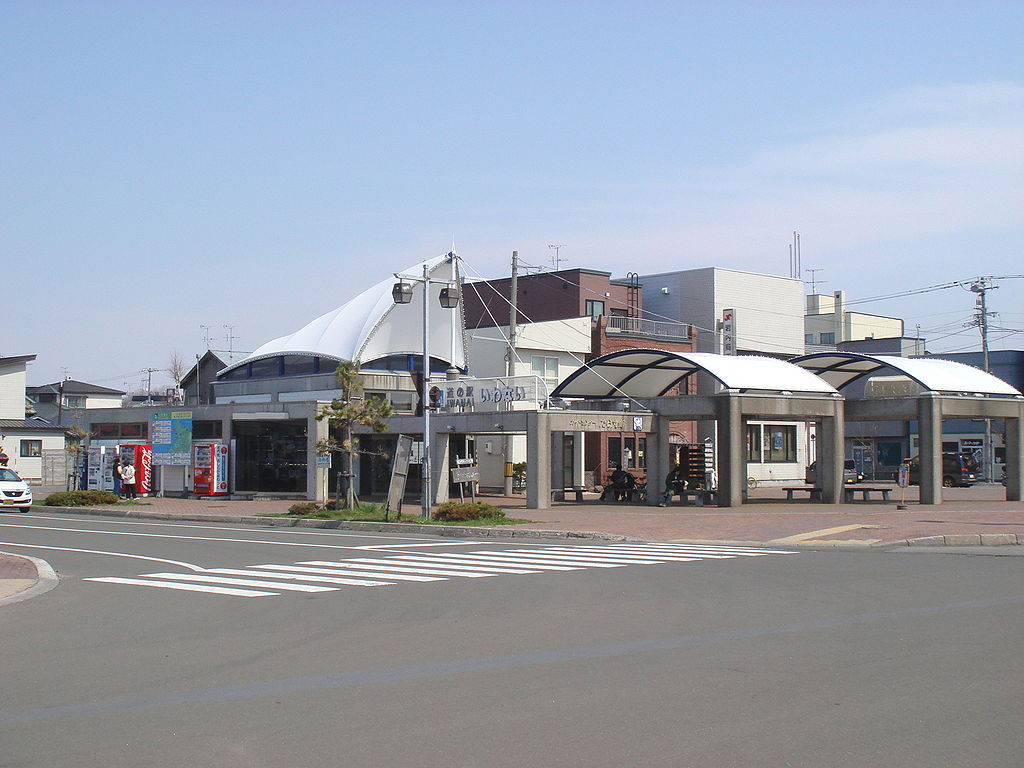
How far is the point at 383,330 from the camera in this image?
50.4 metres

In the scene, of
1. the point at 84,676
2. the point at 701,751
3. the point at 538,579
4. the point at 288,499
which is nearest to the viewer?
the point at 701,751

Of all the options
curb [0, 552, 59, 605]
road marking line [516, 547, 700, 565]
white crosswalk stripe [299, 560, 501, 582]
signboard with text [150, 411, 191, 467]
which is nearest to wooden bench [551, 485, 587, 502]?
signboard with text [150, 411, 191, 467]

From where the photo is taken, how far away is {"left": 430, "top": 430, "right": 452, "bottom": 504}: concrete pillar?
3709 cm

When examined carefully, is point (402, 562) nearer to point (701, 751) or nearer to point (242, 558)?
point (242, 558)

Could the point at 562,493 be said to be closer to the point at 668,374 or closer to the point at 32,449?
the point at 668,374

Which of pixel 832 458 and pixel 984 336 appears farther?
pixel 984 336

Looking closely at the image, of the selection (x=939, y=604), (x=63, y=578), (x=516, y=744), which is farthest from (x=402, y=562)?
(x=516, y=744)

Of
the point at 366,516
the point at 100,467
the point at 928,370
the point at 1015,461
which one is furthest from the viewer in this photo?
the point at 100,467

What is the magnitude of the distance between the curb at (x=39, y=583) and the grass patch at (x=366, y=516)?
10.7 metres

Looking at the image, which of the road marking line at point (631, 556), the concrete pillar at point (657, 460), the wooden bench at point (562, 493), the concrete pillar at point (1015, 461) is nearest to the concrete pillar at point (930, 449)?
the concrete pillar at point (1015, 461)

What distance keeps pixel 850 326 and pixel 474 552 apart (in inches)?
3062

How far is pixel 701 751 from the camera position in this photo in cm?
651

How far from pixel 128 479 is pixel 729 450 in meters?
21.8

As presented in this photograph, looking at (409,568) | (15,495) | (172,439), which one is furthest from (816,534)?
(172,439)
